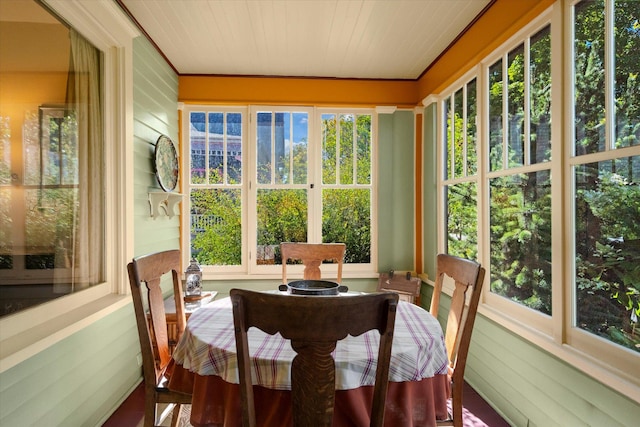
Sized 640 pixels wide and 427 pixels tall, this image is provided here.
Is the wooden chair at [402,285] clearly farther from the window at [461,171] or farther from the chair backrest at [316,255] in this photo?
the chair backrest at [316,255]

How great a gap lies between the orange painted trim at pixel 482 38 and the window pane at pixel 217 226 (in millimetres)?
2204

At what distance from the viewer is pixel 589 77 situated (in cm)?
167

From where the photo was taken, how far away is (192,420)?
1.25 meters

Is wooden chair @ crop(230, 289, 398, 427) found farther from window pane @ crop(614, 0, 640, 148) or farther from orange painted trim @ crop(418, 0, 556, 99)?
orange painted trim @ crop(418, 0, 556, 99)

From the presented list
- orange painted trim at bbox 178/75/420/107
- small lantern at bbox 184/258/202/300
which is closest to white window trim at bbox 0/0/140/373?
small lantern at bbox 184/258/202/300

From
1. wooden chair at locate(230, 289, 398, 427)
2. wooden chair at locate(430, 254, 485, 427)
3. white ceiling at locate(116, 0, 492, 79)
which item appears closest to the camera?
wooden chair at locate(230, 289, 398, 427)

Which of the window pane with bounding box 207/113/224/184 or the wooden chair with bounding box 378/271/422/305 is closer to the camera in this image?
the wooden chair with bounding box 378/271/422/305

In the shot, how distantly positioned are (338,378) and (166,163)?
8.52 feet

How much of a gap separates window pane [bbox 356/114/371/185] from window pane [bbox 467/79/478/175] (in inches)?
44.3

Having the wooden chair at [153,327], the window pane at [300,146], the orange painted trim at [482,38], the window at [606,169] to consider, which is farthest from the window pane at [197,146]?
the window at [606,169]

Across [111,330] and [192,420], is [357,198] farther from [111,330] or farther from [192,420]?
[192,420]

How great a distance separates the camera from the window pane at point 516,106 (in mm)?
2174

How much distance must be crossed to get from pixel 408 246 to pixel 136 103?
276 cm

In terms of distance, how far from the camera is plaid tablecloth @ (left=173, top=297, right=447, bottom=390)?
114 centimetres
